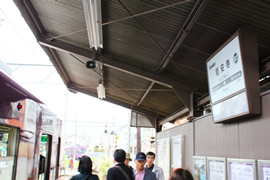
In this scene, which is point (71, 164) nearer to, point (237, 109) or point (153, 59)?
point (153, 59)

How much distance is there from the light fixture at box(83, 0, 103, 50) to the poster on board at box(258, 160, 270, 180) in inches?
101

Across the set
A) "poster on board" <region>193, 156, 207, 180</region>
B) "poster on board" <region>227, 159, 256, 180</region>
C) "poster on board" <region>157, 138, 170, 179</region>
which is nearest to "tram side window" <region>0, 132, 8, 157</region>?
"poster on board" <region>227, 159, 256, 180</region>

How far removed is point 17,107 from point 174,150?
4.50 meters

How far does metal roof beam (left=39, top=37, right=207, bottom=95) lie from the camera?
245 inches

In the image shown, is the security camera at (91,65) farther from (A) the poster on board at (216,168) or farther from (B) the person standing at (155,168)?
(A) the poster on board at (216,168)

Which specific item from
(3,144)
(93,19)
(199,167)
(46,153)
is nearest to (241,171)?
(199,167)

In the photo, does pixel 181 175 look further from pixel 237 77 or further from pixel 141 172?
pixel 141 172

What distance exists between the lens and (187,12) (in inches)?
157

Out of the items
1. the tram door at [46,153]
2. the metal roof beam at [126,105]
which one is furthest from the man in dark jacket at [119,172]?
the metal roof beam at [126,105]

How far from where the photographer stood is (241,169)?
3.62 m

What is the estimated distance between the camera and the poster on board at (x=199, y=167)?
4.91 metres

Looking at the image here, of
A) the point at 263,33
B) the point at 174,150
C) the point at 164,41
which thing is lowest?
the point at 174,150

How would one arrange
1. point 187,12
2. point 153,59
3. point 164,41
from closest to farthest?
point 187,12
point 164,41
point 153,59

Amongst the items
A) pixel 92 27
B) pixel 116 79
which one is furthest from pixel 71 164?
pixel 92 27
